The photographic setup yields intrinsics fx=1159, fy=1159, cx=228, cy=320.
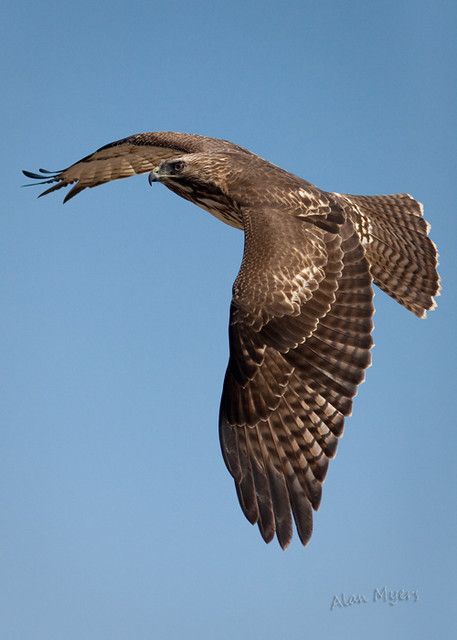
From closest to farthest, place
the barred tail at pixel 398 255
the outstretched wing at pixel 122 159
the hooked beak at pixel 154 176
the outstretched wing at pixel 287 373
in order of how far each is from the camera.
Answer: the outstretched wing at pixel 287 373 → the barred tail at pixel 398 255 → the hooked beak at pixel 154 176 → the outstretched wing at pixel 122 159

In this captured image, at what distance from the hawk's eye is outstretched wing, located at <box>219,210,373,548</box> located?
6.78 feet

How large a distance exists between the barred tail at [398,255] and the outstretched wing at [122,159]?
7.03ft

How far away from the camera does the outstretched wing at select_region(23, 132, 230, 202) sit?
13953 millimetres

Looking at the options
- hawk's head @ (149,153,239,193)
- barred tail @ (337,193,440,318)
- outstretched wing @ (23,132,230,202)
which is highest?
outstretched wing @ (23,132,230,202)

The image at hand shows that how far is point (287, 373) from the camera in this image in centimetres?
1066

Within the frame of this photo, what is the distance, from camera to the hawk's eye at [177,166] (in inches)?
496

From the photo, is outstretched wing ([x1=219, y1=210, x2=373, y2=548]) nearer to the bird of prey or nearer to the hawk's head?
the bird of prey

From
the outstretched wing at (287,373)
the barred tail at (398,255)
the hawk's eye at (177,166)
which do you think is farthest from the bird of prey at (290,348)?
the hawk's eye at (177,166)

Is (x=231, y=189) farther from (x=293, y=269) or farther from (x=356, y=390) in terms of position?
(x=356, y=390)

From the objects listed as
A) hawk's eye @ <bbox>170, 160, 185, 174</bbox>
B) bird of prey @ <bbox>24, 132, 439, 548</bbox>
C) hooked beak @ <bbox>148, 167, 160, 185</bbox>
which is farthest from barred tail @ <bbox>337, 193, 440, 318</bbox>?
hooked beak @ <bbox>148, 167, 160, 185</bbox>

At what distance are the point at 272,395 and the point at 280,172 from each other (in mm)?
2573

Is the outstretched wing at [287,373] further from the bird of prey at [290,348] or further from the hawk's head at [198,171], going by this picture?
the hawk's head at [198,171]

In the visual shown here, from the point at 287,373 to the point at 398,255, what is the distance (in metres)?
2.49

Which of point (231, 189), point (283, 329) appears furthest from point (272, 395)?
point (231, 189)
